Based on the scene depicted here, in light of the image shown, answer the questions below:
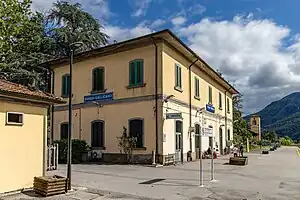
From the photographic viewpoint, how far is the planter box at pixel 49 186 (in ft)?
30.4

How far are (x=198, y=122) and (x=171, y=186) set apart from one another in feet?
44.8

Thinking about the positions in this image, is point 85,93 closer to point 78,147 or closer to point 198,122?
point 78,147

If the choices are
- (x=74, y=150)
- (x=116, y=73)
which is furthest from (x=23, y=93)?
(x=116, y=73)

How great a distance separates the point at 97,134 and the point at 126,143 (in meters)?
2.86

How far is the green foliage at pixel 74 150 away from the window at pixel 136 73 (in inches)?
192

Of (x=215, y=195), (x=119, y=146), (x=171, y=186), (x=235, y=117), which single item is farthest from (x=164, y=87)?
(x=235, y=117)

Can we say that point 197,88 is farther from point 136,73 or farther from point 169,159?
point 169,159

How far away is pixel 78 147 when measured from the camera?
20.4 m

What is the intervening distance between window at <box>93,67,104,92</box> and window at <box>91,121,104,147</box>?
2.26 m

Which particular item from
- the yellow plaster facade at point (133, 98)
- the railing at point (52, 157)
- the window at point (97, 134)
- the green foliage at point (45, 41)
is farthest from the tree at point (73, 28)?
the railing at point (52, 157)

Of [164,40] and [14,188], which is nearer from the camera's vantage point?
[14,188]

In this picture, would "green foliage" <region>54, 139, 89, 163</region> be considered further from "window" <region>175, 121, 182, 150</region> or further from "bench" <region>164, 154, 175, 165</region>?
"window" <region>175, 121, 182, 150</region>

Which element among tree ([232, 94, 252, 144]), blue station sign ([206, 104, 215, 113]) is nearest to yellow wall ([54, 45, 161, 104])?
blue station sign ([206, 104, 215, 113])

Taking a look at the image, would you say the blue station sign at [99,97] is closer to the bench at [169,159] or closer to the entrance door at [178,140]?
the entrance door at [178,140]
